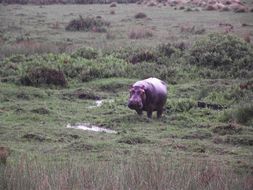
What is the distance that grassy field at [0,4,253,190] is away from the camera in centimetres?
724

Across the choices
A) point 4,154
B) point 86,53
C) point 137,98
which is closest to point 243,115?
point 137,98

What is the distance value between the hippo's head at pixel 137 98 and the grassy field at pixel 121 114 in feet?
1.31

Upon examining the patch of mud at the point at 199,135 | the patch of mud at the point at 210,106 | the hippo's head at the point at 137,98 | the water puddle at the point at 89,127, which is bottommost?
the patch of mud at the point at 210,106

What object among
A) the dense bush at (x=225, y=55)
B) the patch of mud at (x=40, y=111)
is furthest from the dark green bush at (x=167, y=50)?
the patch of mud at (x=40, y=111)

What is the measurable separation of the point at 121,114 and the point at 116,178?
25.2 feet

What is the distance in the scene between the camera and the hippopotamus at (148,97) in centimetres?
1370

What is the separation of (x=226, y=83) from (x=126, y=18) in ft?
69.6

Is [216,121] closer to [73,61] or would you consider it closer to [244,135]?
[244,135]

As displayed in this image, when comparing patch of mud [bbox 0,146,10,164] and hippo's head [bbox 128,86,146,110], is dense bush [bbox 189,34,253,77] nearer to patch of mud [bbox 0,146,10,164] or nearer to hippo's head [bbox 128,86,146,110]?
hippo's head [bbox 128,86,146,110]

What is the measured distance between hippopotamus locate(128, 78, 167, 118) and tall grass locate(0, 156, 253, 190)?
614cm

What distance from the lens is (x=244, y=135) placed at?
12.1 meters

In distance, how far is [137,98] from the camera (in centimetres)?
1366

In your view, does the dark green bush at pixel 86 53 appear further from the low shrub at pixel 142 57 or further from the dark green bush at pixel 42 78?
the dark green bush at pixel 42 78

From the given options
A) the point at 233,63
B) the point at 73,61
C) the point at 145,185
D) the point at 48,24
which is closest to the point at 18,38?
the point at 73,61
